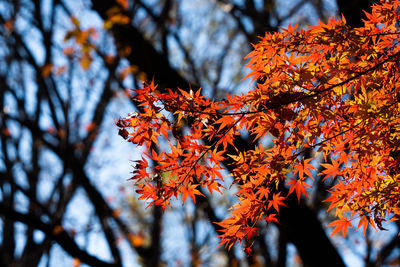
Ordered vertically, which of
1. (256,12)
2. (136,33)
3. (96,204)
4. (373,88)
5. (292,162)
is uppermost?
(256,12)

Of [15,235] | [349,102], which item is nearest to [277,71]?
[349,102]

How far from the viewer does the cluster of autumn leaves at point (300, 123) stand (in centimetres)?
191

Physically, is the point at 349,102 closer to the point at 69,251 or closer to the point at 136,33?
the point at 136,33

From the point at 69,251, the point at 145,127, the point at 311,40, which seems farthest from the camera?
the point at 69,251

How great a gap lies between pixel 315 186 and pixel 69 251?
461 centimetres

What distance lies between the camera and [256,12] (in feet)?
20.0

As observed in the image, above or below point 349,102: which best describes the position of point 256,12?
above

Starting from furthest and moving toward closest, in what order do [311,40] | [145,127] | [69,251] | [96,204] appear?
[96,204]
[69,251]
[311,40]
[145,127]

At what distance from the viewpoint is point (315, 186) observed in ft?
20.3

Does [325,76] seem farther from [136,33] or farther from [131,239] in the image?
[131,239]

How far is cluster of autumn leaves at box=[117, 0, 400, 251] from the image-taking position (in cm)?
191

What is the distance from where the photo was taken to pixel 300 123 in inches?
80.7

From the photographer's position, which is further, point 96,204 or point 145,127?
point 96,204

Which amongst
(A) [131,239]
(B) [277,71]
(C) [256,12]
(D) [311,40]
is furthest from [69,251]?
(C) [256,12]
